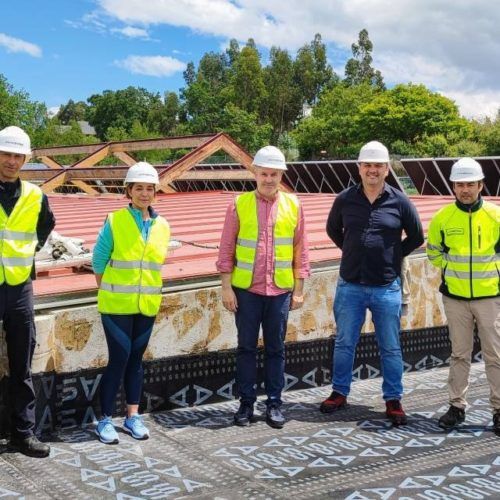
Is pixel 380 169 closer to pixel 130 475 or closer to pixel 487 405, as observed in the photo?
pixel 487 405

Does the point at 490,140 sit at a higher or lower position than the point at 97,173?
higher

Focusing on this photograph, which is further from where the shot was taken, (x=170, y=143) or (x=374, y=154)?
(x=170, y=143)

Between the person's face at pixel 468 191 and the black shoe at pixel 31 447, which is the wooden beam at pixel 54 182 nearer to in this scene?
the black shoe at pixel 31 447

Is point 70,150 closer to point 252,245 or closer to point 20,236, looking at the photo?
point 252,245

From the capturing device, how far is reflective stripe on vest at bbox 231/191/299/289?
4898 millimetres

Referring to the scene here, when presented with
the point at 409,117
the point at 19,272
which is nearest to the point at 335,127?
Result: the point at 409,117

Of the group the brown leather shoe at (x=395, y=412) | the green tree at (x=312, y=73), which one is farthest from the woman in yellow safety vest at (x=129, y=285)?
the green tree at (x=312, y=73)

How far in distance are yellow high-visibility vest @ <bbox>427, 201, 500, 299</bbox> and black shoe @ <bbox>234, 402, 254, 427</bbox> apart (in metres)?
1.66

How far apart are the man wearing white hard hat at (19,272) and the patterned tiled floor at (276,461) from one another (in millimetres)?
228

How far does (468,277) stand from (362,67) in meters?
84.5

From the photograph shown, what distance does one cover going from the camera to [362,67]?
8550 centimetres

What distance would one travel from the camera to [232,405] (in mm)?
5551

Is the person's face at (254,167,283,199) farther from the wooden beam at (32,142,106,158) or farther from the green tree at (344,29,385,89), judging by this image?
the green tree at (344,29,385,89)

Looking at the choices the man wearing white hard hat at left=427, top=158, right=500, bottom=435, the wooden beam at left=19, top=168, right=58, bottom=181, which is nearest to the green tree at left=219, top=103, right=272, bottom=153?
the wooden beam at left=19, top=168, right=58, bottom=181
